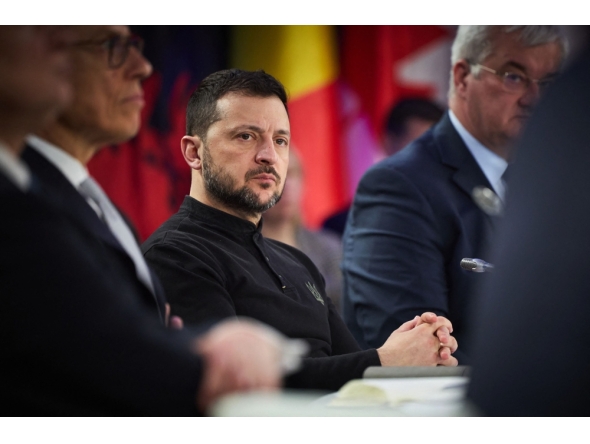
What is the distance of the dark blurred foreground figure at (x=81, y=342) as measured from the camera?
2.66 ft

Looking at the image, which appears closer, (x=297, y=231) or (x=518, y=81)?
(x=518, y=81)

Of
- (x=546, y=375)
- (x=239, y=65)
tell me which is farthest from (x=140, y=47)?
(x=239, y=65)

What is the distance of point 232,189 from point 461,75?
0.76 metres

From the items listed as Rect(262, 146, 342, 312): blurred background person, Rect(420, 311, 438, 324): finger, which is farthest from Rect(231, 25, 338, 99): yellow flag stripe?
Rect(420, 311, 438, 324): finger

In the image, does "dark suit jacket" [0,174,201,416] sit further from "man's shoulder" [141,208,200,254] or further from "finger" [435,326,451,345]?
"finger" [435,326,451,345]

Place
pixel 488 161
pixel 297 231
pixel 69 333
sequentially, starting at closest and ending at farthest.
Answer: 1. pixel 69 333
2. pixel 488 161
3. pixel 297 231

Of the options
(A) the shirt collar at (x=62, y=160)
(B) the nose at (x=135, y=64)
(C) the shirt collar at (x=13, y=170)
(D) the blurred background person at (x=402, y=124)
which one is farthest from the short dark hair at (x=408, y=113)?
(C) the shirt collar at (x=13, y=170)

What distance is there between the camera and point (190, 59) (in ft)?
7.80

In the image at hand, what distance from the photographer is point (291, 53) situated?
101 inches

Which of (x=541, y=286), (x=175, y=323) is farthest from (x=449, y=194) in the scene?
(x=541, y=286)

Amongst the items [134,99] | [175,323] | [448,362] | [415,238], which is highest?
[134,99]

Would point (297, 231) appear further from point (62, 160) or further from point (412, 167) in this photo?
point (62, 160)

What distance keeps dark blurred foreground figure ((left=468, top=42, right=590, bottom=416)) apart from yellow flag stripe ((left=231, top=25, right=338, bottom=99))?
148 cm
